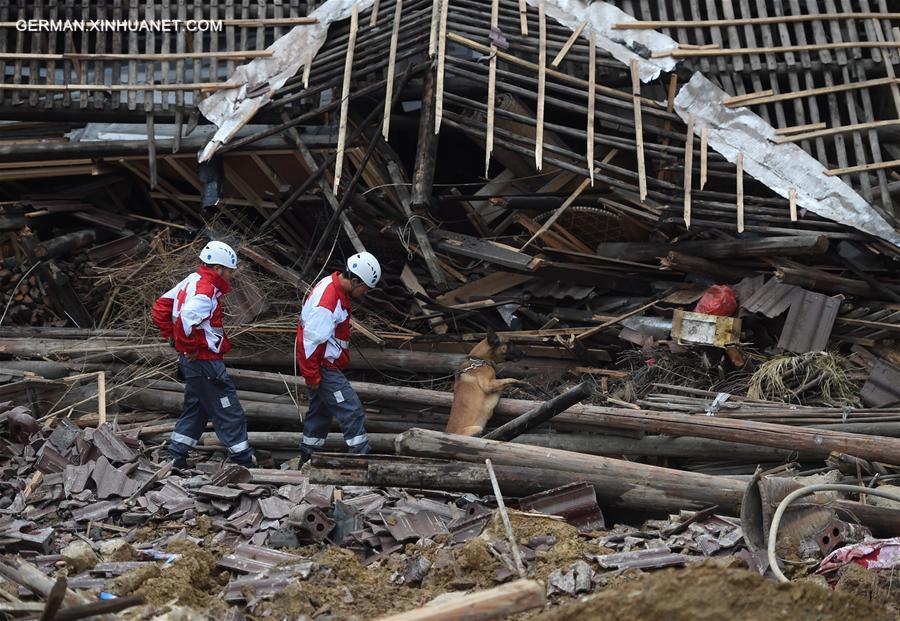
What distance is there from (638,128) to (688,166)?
0.62 metres

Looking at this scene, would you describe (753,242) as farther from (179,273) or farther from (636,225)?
(179,273)

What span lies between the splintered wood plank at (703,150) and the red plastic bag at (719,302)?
3.24 feet

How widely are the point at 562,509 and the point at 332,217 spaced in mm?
4950

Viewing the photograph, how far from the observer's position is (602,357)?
10.6 m

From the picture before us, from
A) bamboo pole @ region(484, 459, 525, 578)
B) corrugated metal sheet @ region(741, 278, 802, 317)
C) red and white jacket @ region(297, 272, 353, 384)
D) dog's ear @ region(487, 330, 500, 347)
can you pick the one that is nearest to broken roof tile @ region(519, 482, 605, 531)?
bamboo pole @ region(484, 459, 525, 578)

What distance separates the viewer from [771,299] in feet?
32.5

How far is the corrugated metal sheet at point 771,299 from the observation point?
984cm

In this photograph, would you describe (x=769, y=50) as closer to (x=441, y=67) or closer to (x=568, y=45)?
(x=568, y=45)

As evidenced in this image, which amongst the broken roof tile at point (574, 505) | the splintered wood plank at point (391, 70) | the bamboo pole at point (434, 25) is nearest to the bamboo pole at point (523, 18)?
the bamboo pole at point (434, 25)

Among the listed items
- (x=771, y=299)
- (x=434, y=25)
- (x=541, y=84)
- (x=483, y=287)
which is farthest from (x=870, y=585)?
(x=434, y=25)

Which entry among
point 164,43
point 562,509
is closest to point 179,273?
point 164,43

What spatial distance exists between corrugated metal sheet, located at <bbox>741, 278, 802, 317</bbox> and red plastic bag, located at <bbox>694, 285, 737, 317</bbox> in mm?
126

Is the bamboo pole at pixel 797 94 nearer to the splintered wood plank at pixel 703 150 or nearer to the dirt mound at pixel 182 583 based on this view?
the splintered wood plank at pixel 703 150

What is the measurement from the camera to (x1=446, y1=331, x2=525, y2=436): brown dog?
30.6ft
